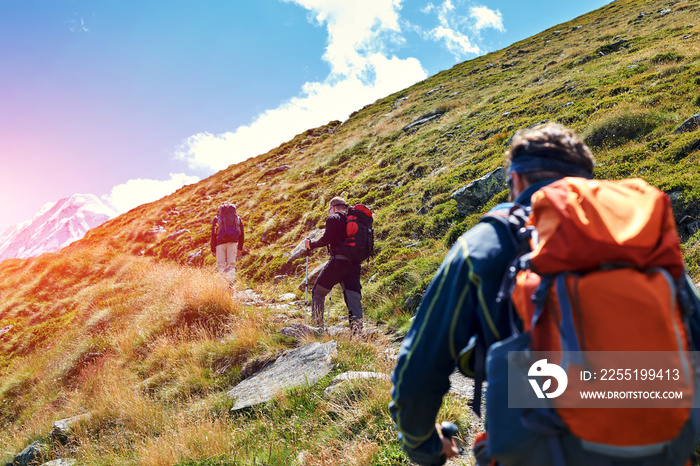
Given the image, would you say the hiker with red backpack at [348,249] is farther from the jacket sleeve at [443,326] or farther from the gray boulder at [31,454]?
the jacket sleeve at [443,326]

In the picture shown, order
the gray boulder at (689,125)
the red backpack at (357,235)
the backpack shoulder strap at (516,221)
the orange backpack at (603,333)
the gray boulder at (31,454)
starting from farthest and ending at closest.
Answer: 1. the gray boulder at (689,125)
2. the red backpack at (357,235)
3. the gray boulder at (31,454)
4. the backpack shoulder strap at (516,221)
5. the orange backpack at (603,333)

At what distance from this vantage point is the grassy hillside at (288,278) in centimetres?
472

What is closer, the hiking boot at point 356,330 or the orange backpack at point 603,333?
the orange backpack at point 603,333

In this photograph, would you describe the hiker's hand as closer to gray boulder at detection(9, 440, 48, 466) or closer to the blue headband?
the blue headband

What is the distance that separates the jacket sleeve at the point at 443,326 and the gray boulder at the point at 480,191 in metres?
9.44

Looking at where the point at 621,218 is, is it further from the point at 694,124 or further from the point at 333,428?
the point at 694,124

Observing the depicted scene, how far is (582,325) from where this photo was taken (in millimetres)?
1227

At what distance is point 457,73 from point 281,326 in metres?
38.0

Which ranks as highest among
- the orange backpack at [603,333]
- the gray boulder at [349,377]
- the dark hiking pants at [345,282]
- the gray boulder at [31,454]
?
the orange backpack at [603,333]

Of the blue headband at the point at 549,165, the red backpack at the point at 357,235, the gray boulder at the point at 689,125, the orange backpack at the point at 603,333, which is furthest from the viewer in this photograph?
the gray boulder at the point at 689,125

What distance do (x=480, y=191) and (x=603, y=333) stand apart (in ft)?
33.1

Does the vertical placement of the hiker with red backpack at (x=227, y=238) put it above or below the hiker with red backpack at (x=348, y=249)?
above

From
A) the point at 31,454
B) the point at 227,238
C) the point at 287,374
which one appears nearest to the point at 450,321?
the point at 287,374

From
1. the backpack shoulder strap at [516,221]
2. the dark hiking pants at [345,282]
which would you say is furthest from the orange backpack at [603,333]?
the dark hiking pants at [345,282]
